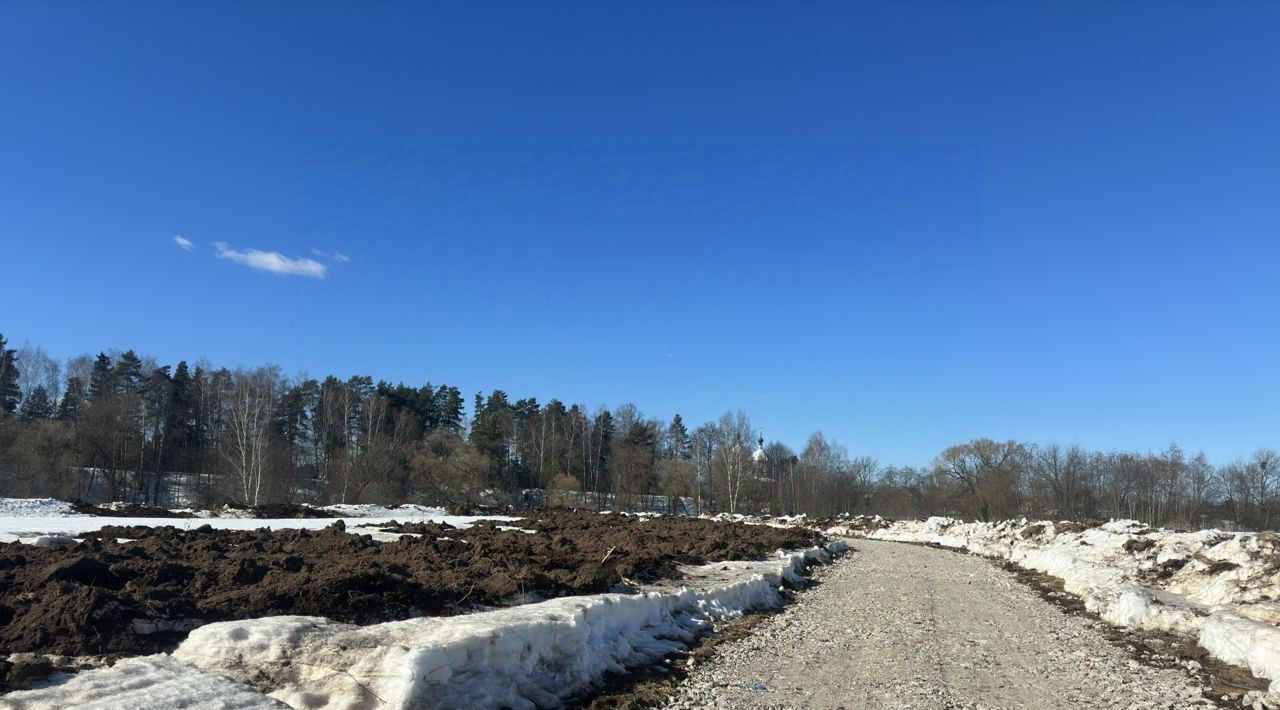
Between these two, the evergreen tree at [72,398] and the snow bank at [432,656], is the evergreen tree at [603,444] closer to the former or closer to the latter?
the evergreen tree at [72,398]

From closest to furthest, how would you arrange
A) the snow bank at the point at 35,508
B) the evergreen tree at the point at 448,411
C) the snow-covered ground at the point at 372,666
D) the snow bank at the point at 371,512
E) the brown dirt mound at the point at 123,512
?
1. the snow-covered ground at the point at 372,666
2. the snow bank at the point at 35,508
3. the brown dirt mound at the point at 123,512
4. the snow bank at the point at 371,512
5. the evergreen tree at the point at 448,411

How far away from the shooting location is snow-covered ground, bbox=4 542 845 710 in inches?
251

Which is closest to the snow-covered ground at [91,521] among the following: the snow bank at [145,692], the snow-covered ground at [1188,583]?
the snow bank at [145,692]

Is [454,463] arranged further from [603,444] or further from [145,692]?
[145,692]

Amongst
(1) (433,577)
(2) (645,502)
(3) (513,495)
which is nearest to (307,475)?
(3) (513,495)

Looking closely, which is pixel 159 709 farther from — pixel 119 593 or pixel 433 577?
pixel 433 577

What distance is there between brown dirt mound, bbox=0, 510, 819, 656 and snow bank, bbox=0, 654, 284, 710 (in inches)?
45.0

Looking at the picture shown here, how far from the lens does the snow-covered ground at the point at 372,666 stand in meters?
6.38

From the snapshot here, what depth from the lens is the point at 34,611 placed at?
26.5 feet

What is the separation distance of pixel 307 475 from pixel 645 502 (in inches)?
1552

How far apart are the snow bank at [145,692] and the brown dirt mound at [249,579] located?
1144mm

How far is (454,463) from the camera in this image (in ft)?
221

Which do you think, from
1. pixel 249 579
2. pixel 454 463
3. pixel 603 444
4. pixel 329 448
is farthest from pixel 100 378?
pixel 249 579

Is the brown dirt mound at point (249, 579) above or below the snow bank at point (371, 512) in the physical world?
above
